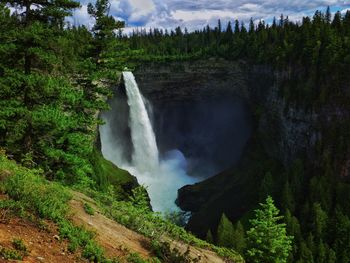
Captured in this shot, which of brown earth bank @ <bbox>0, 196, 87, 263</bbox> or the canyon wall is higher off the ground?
brown earth bank @ <bbox>0, 196, 87, 263</bbox>

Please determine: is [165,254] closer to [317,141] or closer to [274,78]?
[317,141]

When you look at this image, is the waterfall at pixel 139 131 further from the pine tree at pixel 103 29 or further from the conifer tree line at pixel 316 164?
the pine tree at pixel 103 29

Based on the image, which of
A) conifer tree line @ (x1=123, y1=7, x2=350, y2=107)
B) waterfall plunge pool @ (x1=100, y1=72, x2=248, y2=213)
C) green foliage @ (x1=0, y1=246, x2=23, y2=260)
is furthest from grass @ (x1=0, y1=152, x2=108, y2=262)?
waterfall plunge pool @ (x1=100, y1=72, x2=248, y2=213)

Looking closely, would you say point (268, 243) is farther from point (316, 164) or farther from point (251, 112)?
point (251, 112)

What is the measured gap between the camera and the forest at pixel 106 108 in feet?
64.6

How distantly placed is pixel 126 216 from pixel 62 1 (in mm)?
11539

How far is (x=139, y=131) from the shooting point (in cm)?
8844

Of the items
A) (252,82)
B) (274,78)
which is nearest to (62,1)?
(274,78)

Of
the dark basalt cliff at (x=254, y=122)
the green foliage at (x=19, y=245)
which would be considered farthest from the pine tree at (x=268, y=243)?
the dark basalt cliff at (x=254, y=122)

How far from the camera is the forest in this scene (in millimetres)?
19688

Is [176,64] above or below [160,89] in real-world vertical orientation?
above

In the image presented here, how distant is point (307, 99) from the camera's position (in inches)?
2835

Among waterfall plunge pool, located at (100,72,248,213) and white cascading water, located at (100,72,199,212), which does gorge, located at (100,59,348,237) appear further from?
white cascading water, located at (100,72,199,212)

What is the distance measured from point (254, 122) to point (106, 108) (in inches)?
2841
